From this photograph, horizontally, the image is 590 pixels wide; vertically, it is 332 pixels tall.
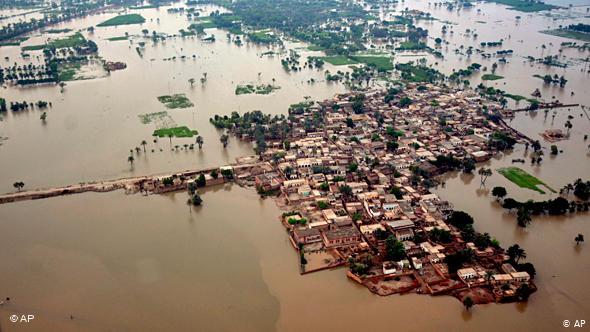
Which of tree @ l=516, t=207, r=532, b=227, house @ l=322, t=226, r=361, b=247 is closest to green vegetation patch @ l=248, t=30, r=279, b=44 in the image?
house @ l=322, t=226, r=361, b=247

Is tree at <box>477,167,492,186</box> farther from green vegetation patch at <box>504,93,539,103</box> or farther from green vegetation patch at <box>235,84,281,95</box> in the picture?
green vegetation patch at <box>235,84,281,95</box>

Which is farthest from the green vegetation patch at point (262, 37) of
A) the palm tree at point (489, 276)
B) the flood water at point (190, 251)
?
the palm tree at point (489, 276)

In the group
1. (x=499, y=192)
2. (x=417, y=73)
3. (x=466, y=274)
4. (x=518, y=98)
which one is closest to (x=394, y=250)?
(x=466, y=274)

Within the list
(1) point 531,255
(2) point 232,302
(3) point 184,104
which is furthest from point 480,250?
(3) point 184,104

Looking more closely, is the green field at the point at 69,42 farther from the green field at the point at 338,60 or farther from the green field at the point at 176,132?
the green field at the point at 176,132

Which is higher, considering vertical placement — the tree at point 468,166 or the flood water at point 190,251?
the tree at point 468,166

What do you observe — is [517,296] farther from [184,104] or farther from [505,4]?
[505,4]
